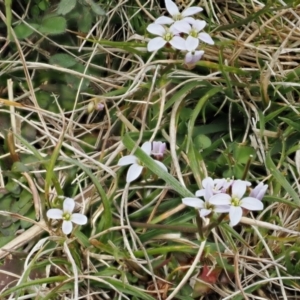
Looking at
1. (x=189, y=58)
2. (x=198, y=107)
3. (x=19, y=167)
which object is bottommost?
(x=19, y=167)

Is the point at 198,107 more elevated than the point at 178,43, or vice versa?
the point at 178,43

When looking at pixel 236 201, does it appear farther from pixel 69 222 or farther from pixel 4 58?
pixel 4 58

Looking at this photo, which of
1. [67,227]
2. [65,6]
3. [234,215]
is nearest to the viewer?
[234,215]

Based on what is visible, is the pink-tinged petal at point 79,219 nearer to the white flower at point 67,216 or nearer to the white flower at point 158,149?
the white flower at point 67,216

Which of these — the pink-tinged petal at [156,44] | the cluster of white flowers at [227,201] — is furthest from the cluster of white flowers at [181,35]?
the cluster of white flowers at [227,201]

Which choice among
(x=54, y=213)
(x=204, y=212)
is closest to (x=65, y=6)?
(x=54, y=213)

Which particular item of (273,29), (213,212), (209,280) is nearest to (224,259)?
(209,280)

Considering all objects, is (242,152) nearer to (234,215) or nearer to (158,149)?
(158,149)
